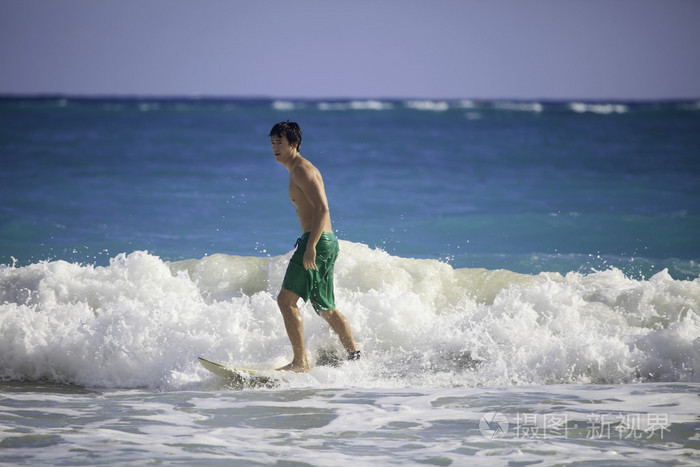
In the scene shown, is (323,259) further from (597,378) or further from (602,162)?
(602,162)

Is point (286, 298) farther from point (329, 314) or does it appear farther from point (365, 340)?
point (365, 340)

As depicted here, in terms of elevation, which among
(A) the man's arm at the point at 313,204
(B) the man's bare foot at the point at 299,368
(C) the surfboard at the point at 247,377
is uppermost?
(A) the man's arm at the point at 313,204

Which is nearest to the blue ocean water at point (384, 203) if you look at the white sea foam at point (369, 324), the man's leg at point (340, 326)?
the white sea foam at point (369, 324)

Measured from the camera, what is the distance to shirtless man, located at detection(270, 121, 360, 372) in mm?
5383

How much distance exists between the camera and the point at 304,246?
17.8ft

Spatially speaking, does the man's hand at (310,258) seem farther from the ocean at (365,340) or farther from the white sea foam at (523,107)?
the white sea foam at (523,107)

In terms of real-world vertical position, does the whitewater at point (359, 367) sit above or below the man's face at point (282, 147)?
below

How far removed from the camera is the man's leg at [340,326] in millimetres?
5659

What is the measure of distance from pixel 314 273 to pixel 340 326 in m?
0.52

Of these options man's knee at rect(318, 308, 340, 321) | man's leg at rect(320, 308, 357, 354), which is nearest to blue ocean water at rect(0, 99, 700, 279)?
man's leg at rect(320, 308, 357, 354)

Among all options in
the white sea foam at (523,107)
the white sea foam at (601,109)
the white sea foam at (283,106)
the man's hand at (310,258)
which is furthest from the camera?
the white sea foam at (283,106)

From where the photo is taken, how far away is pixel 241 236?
11367 mm

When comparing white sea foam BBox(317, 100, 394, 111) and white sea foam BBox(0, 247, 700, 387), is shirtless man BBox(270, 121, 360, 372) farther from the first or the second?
white sea foam BBox(317, 100, 394, 111)

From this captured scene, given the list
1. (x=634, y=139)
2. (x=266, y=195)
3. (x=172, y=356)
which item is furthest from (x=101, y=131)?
(x=172, y=356)
